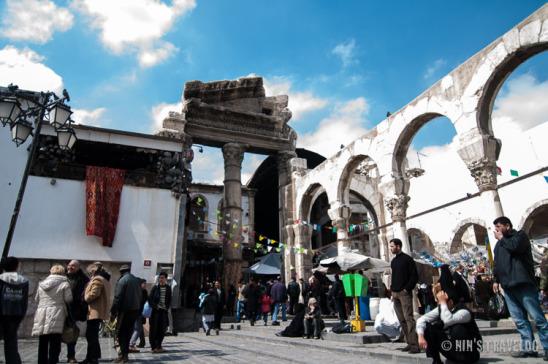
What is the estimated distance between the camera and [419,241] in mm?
24031

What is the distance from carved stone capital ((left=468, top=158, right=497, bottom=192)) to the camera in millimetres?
9094

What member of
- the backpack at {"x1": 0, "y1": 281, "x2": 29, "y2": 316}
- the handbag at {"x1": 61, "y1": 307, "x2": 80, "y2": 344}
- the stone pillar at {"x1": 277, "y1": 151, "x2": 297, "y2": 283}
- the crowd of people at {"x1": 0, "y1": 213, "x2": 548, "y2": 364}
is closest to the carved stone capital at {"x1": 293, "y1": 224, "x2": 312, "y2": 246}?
the stone pillar at {"x1": 277, "y1": 151, "x2": 297, "y2": 283}

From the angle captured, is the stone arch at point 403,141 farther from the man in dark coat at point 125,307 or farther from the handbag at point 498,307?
the man in dark coat at point 125,307

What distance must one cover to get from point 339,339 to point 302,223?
10.9 m

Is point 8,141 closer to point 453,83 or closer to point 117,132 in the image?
point 117,132

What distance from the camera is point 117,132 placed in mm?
12641

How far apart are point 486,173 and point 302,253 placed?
A: 1003cm

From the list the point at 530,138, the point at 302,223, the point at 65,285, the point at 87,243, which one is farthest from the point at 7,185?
the point at 530,138

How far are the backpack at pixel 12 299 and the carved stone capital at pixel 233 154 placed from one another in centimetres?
1476

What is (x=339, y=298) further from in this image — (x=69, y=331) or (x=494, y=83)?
(x=69, y=331)

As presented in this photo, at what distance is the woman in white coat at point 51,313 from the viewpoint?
16.2 feet

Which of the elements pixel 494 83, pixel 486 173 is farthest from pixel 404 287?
pixel 494 83

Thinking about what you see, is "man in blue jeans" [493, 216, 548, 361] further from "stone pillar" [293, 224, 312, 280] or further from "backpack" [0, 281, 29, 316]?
"stone pillar" [293, 224, 312, 280]

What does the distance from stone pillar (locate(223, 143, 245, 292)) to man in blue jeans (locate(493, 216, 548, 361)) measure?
14.0 meters
